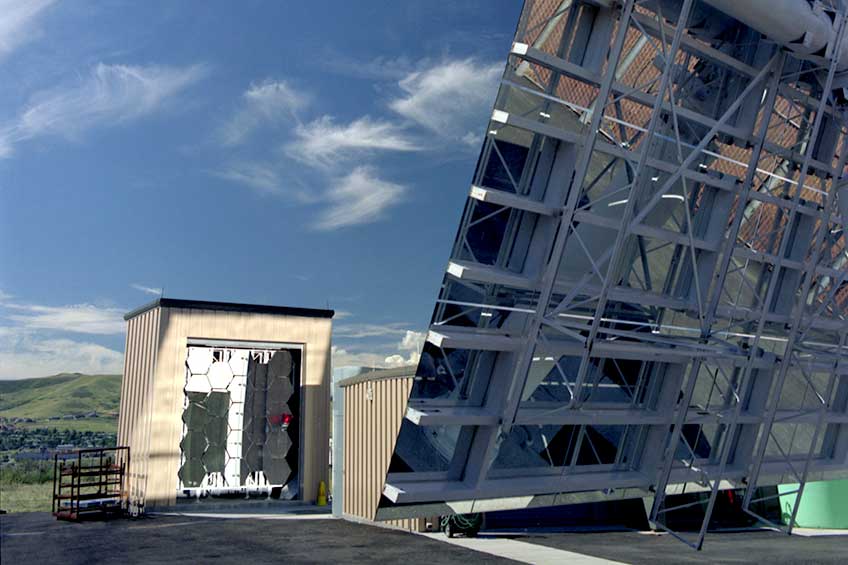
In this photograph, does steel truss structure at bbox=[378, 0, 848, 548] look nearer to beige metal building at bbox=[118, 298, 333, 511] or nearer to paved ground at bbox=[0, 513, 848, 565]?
paved ground at bbox=[0, 513, 848, 565]

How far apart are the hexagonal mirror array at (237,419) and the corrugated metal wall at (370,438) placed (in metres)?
4.47

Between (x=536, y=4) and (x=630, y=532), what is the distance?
13549 millimetres

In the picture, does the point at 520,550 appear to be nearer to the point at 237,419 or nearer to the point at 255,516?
the point at 255,516

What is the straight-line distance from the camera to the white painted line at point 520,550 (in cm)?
1251

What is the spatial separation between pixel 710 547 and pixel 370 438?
6855 millimetres

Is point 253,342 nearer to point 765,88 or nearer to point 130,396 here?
point 130,396

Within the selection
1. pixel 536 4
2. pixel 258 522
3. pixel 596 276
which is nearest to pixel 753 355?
pixel 596 276

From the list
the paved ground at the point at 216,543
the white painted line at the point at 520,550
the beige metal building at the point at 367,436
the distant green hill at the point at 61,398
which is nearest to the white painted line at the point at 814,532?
the white painted line at the point at 520,550

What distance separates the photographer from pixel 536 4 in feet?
24.0

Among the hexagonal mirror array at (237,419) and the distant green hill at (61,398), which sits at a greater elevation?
the hexagonal mirror array at (237,419)

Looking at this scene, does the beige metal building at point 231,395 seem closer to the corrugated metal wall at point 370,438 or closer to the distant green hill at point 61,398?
the corrugated metal wall at point 370,438

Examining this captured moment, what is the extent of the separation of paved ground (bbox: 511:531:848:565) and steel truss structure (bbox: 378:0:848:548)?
2.04m

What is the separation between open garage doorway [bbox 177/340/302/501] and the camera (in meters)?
21.8

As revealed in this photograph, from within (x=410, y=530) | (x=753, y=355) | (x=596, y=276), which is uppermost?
(x=596, y=276)
